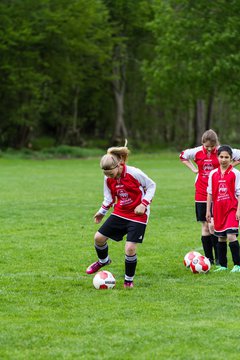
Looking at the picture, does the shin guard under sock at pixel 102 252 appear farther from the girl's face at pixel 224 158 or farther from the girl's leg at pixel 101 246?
the girl's face at pixel 224 158

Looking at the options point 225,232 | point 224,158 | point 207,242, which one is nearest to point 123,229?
point 225,232

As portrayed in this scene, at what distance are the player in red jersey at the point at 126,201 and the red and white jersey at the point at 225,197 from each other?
1348 millimetres

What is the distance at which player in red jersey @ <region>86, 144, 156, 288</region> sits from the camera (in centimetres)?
866

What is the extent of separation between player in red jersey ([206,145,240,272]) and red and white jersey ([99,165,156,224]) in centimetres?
132

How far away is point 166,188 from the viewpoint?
23797mm

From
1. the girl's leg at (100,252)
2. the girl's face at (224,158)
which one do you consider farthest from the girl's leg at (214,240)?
the girl's leg at (100,252)

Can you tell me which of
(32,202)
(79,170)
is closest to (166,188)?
(32,202)

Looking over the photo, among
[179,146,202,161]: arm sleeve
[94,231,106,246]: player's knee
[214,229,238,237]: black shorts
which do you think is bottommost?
[214,229,238,237]: black shorts

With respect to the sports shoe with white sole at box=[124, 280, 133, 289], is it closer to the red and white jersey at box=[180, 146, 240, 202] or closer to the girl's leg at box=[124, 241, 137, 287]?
the girl's leg at box=[124, 241, 137, 287]

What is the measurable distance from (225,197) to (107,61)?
44.8 metres

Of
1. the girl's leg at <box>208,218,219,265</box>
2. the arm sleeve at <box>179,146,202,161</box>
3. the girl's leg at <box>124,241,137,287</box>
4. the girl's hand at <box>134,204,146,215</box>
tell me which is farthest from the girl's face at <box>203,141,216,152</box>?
the girl's leg at <box>124,241,137,287</box>

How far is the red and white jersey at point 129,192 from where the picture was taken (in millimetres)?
8820

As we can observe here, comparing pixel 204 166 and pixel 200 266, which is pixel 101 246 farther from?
pixel 204 166

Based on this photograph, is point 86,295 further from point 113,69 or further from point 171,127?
point 171,127
